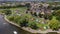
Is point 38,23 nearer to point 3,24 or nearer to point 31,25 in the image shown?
point 31,25

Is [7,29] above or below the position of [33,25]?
below

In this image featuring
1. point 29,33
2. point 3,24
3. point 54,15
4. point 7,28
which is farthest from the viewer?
point 54,15

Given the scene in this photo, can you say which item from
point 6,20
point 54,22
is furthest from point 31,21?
point 6,20

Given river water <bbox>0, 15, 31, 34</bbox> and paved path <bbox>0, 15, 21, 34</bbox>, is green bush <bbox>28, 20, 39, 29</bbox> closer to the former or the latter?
river water <bbox>0, 15, 31, 34</bbox>

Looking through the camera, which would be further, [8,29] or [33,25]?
[8,29]

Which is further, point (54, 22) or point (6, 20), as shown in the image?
point (6, 20)

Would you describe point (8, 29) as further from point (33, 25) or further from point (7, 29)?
point (33, 25)

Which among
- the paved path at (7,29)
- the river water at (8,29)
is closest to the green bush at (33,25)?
the river water at (8,29)

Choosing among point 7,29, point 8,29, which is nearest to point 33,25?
point 8,29

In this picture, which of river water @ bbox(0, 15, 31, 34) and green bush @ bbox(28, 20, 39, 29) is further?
green bush @ bbox(28, 20, 39, 29)

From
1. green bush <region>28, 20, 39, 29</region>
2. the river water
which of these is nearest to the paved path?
the river water

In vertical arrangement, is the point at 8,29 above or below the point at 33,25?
below
